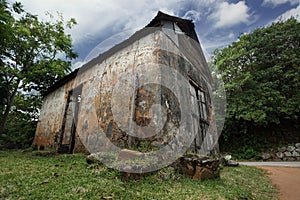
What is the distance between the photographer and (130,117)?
4.60 m

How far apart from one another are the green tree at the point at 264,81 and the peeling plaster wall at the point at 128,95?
717 centimetres

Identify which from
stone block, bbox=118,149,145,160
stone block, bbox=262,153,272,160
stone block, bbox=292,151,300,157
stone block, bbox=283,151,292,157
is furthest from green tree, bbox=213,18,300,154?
stone block, bbox=118,149,145,160

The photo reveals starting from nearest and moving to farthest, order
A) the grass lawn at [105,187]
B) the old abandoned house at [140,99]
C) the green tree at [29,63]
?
the grass lawn at [105,187]
the old abandoned house at [140,99]
the green tree at [29,63]

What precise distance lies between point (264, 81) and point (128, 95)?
11.5 m

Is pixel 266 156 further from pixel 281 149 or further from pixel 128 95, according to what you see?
pixel 128 95

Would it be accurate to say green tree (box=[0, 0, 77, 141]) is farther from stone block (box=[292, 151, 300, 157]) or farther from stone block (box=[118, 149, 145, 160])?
stone block (box=[292, 151, 300, 157])

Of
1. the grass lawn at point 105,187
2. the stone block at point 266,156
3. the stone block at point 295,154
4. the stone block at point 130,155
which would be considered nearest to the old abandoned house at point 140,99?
the stone block at point 130,155

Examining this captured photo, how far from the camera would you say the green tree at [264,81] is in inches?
437

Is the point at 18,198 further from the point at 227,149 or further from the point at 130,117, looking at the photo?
the point at 227,149

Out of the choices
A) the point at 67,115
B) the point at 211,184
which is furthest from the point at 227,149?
the point at 67,115

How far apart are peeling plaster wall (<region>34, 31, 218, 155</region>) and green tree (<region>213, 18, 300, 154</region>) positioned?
23.5ft

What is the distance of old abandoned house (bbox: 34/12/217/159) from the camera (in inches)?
176

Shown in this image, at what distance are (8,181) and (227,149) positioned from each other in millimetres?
13892

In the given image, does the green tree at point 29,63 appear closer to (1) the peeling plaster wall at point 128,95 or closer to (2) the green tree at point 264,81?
(1) the peeling plaster wall at point 128,95
